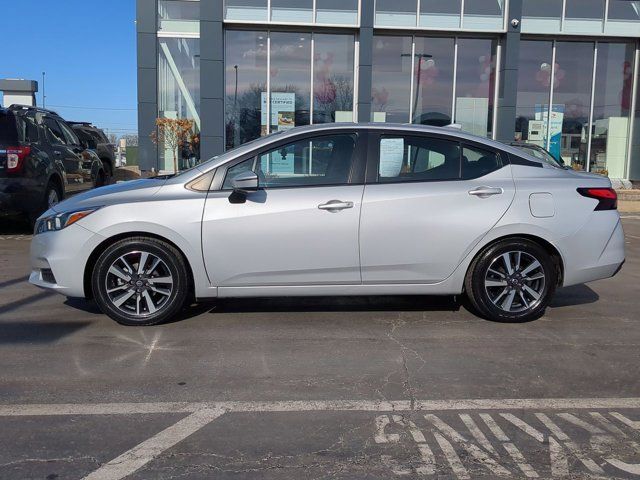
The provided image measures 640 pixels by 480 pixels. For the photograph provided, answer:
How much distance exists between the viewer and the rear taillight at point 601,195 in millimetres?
5310

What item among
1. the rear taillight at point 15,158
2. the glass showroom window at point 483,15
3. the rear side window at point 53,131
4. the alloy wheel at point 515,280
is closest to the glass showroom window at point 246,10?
the glass showroom window at point 483,15

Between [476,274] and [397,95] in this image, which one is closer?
[476,274]

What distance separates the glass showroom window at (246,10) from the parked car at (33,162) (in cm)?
757

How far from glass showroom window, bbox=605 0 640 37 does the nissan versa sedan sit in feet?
49.7

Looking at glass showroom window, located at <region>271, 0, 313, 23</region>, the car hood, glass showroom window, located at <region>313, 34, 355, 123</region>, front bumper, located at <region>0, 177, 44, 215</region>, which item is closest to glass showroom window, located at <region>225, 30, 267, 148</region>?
glass showroom window, located at <region>271, 0, 313, 23</region>

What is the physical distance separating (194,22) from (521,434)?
17.1 meters

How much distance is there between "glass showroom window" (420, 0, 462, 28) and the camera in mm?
17219

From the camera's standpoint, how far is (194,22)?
17906 millimetres

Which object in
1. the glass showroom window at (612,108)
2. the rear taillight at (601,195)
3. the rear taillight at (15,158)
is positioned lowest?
the rear taillight at (601,195)

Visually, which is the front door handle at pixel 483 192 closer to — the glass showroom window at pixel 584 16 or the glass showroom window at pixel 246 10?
the glass showroom window at pixel 246 10

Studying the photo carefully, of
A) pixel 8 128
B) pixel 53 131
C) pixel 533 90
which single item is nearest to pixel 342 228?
pixel 8 128

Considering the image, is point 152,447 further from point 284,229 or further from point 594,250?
point 594,250

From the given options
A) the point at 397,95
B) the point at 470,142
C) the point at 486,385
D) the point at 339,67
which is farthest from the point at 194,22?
the point at 486,385

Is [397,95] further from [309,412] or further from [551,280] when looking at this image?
[309,412]
